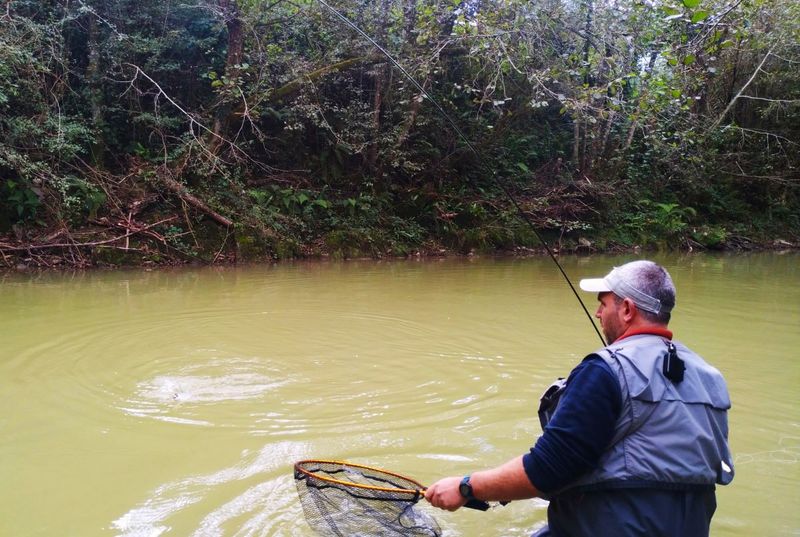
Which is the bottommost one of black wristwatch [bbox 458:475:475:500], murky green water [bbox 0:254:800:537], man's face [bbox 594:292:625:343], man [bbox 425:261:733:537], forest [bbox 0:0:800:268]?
murky green water [bbox 0:254:800:537]

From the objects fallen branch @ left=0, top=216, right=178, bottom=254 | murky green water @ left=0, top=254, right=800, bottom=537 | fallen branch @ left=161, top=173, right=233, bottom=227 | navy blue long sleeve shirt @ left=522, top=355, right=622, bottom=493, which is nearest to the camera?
navy blue long sleeve shirt @ left=522, top=355, right=622, bottom=493

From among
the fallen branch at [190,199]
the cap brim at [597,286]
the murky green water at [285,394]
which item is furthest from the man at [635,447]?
the fallen branch at [190,199]

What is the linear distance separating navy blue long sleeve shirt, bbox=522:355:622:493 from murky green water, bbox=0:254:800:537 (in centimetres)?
124

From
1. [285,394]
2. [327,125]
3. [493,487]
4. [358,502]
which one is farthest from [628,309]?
[327,125]

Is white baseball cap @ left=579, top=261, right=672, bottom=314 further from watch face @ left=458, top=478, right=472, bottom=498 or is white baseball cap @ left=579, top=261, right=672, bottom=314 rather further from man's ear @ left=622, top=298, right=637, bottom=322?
watch face @ left=458, top=478, right=472, bottom=498

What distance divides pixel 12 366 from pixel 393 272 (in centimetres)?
788

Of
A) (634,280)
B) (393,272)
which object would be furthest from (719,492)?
(393,272)

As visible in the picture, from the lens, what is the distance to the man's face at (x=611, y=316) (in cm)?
202

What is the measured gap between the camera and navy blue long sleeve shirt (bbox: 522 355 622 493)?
1.72 meters

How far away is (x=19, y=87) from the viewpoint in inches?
462

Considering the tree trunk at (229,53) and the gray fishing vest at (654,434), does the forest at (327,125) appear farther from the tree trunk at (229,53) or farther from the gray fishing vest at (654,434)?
the gray fishing vest at (654,434)

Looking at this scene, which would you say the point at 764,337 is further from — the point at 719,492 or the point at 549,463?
the point at 549,463

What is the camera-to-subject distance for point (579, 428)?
1.72 metres

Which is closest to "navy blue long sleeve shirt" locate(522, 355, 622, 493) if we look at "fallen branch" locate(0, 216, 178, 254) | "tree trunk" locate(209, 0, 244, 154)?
"fallen branch" locate(0, 216, 178, 254)
